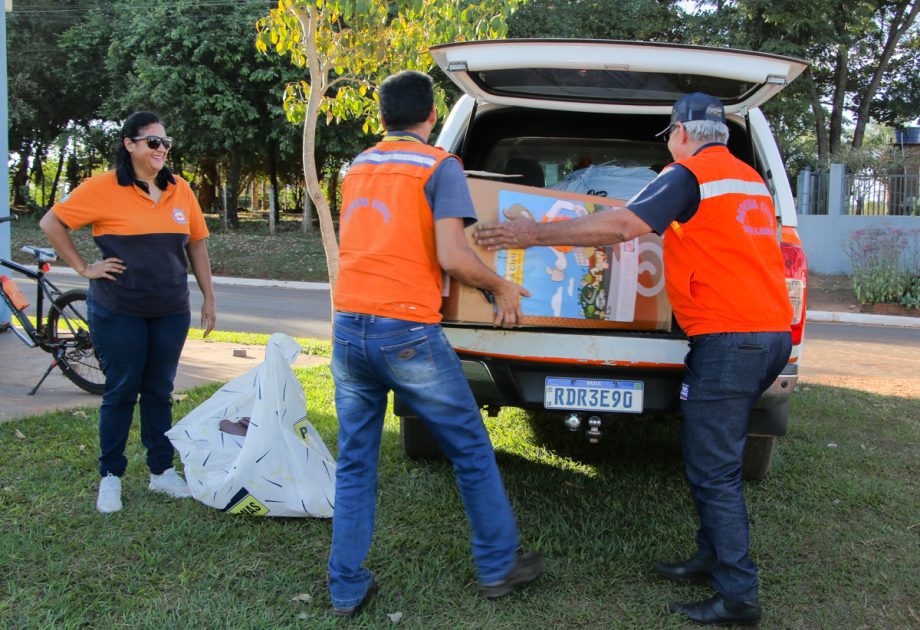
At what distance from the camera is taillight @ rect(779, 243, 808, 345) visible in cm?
334

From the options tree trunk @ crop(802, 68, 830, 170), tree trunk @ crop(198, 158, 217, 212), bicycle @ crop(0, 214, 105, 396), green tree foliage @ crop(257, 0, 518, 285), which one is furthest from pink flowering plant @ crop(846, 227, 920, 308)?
tree trunk @ crop(198, 158, 217, 212)

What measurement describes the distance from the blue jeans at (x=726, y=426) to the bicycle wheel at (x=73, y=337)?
4.42 m

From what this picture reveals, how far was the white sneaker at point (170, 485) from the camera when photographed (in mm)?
3838

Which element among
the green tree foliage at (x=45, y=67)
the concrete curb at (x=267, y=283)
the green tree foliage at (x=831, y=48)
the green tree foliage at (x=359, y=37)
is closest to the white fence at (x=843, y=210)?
the green tree foliage at (x=831, y=48)

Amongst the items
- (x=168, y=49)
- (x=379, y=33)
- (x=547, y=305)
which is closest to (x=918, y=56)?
(x=168, y=49)

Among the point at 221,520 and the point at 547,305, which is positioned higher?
the point at 547,305

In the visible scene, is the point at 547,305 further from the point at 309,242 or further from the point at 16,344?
the point at 309,242

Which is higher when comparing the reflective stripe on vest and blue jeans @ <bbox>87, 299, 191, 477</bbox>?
the reflective stripe on vest

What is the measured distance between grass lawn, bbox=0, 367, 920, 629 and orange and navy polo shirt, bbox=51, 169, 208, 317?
92cm

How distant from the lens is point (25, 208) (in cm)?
3161

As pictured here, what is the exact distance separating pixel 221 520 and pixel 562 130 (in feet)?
9.18

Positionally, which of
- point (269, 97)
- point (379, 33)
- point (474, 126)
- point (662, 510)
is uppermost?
point (269, 97)

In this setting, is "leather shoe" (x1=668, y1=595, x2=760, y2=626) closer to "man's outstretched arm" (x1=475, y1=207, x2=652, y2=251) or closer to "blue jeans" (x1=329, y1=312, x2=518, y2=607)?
"blue jeans" (x1=329, y1=312, x2=518, y2=607)

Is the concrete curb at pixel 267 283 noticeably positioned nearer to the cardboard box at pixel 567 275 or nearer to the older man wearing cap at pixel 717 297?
the cardboard box at pixel 567 275
